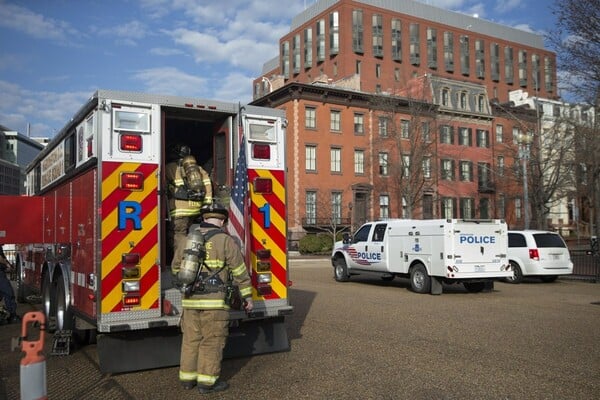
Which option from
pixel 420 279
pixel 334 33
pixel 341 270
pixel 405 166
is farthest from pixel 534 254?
pixel 334 33

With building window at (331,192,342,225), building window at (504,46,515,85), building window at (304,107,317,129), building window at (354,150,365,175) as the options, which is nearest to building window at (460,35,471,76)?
building window at (504,46,515,85)

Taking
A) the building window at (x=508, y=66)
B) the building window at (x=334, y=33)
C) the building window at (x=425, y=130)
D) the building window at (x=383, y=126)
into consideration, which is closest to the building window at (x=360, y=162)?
the building window at (x=383, y=126)

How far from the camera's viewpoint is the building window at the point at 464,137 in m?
52.9

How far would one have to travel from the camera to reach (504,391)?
5.62m

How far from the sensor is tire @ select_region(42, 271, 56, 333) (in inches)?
325

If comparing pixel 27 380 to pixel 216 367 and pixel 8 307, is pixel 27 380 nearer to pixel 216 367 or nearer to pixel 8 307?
pixel 216 367

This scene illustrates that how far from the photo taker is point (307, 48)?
2709 inches

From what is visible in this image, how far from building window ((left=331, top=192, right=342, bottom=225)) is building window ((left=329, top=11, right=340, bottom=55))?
2318 centimetres

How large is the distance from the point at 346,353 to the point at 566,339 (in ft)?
11.1

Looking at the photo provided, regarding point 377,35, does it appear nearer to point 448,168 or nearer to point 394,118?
point 448,168

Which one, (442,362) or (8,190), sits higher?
(8,190)

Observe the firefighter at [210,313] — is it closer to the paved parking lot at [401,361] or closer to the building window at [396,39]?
the paved parking lot at [401,361]

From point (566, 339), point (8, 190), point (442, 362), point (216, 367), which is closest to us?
point (216, 367)

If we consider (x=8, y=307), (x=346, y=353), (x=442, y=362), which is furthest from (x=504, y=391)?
(x=8, y=307)
